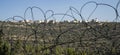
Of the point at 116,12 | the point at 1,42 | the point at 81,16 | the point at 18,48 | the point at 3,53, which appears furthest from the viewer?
the point at 18,48

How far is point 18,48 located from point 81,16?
8.63ft

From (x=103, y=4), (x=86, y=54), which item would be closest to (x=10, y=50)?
(x=86, y=54)

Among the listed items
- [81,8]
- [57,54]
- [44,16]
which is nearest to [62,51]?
[57,54]

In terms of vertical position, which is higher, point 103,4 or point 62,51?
point 103,4

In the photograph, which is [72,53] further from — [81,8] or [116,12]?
[116,12]

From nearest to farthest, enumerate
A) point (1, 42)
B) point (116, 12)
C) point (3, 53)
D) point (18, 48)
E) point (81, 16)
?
point (116, 12) → point (81, 16) → point (3, 53) → point (1, 42) → point (18, 48)

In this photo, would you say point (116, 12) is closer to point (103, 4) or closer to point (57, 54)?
point (103, 4)

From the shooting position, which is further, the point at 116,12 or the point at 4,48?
the point at 4,48

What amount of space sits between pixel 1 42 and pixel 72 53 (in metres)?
2.02

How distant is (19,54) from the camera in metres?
8.13

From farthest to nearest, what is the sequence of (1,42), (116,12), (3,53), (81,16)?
1. (1,42)
2. (3,53)
3. (81,16)
4. (116,12)

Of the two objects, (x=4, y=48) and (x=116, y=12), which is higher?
(x=116, y=12)

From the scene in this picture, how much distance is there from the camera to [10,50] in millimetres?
7324

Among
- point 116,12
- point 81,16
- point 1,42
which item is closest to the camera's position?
point 116,12
